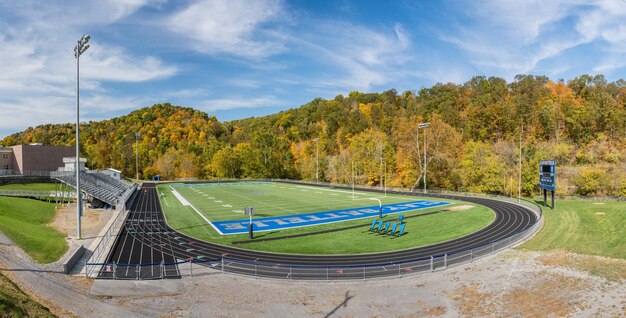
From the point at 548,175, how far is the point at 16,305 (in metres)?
42.1

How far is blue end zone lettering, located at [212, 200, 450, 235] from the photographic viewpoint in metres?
33.4

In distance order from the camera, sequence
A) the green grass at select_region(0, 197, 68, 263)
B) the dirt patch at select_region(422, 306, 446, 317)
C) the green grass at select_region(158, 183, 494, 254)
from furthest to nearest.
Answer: the green grass at select_region(158, 183, 494, 254) → the green grass at select_region(0, 197, 68, 263) → the dirt patch at select_region(422, 306, 446, 317)

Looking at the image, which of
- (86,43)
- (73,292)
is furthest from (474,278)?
(86,43)

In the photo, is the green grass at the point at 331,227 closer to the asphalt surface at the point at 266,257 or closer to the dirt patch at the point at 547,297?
the asphalt surface at the point at 266,257

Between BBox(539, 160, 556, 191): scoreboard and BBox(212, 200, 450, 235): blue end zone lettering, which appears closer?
BBox(212, 200, 450, 235): blue end zone lettering

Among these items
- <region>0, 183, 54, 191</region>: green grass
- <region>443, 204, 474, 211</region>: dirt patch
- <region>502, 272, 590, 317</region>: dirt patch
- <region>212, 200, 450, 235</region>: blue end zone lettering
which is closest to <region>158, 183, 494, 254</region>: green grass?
<region>443, 204, 474, 211</region>: dirt patch

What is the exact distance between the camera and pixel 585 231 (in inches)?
1148

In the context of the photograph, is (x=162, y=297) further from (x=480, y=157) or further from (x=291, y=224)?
(x=480, y=157)

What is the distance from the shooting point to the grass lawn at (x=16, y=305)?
11.5 m

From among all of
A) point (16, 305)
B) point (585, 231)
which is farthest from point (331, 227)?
point (16, 305)

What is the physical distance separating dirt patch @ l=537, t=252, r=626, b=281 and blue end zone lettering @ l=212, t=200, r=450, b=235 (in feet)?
58.6

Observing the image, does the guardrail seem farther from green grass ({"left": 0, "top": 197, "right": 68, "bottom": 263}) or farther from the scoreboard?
the scoreboard

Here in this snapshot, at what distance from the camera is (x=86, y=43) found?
26594mm

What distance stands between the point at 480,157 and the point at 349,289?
55827mm
